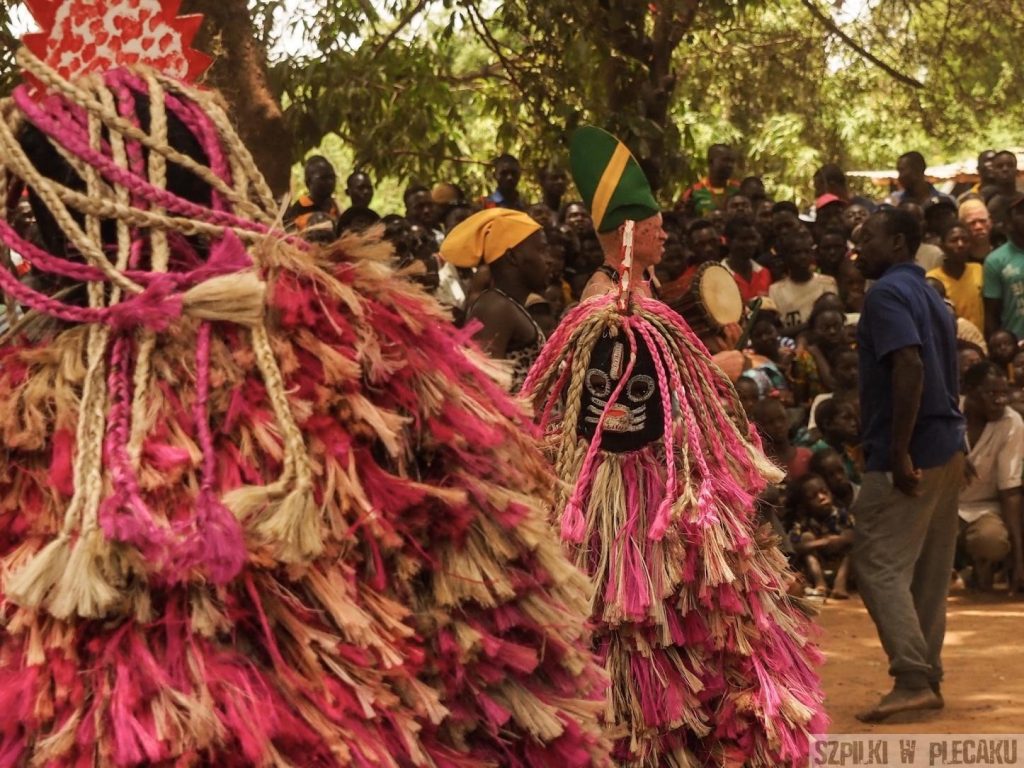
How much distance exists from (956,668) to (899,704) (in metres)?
1.28

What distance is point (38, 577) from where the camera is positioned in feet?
7.01

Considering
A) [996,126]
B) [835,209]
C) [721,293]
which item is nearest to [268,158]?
[721,293]

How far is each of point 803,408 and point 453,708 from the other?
7.71m

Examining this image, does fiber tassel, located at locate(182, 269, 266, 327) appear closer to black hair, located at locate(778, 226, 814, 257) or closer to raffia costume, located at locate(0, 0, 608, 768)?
raffia costume, located at locate(0, 0, 608, 768)

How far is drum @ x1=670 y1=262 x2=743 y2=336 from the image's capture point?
18.2ft

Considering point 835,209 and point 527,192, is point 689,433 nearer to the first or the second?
point 835,209

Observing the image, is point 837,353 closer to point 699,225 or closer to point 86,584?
point 699,225

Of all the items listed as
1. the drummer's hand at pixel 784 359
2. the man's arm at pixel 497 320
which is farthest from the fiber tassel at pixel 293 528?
the drummer's hand at pixel 784 359

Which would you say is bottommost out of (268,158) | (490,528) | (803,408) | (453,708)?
(803,408)

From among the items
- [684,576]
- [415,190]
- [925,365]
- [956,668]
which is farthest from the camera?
[415,190]

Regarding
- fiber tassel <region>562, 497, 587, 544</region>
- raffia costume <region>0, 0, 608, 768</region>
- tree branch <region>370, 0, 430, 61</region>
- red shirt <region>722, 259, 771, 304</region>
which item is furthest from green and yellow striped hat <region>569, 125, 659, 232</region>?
red shirt <region>722, 259, 771, 304</region>

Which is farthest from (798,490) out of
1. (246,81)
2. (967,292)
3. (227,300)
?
(227,300)

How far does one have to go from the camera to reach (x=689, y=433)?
16.0 feet

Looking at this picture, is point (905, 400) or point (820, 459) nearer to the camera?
point (905, 400)
